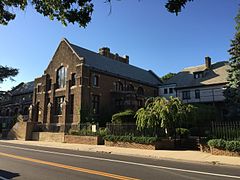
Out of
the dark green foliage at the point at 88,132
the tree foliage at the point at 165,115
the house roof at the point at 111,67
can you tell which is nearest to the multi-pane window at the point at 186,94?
the house roof at the point at 111,67

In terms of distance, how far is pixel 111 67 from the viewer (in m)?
39.8

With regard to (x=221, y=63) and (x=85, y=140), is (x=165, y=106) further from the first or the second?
(x=221, y=63)

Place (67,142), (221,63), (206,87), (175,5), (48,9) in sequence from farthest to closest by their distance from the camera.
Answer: (221,63) → (206,87) → (67,142) → (48,9) → (175,5)

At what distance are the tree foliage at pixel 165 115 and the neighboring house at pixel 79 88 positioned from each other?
42.1 feet

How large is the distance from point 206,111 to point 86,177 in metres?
24.0

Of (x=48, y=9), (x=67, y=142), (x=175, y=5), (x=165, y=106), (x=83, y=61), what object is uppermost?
(x=83, y=61)

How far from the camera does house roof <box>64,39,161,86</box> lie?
37.1 m

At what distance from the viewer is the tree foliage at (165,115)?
64.8 ft

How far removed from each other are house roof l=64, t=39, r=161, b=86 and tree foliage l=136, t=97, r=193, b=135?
16.4 meters

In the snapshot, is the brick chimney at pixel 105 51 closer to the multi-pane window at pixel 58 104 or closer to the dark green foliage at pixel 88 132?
the multi-pane window at pixel 58 104

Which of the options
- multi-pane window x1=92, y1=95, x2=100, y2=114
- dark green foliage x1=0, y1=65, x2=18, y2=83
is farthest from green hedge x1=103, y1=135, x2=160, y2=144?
dark green foliage x1=0, y1=65, x2=18, y2=83

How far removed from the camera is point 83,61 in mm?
34188

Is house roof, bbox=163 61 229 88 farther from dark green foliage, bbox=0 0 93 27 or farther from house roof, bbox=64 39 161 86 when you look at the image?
dark green foliage, bbox=0 0 93 27

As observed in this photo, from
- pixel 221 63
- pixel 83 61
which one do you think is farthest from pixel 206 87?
pixel 83 61
